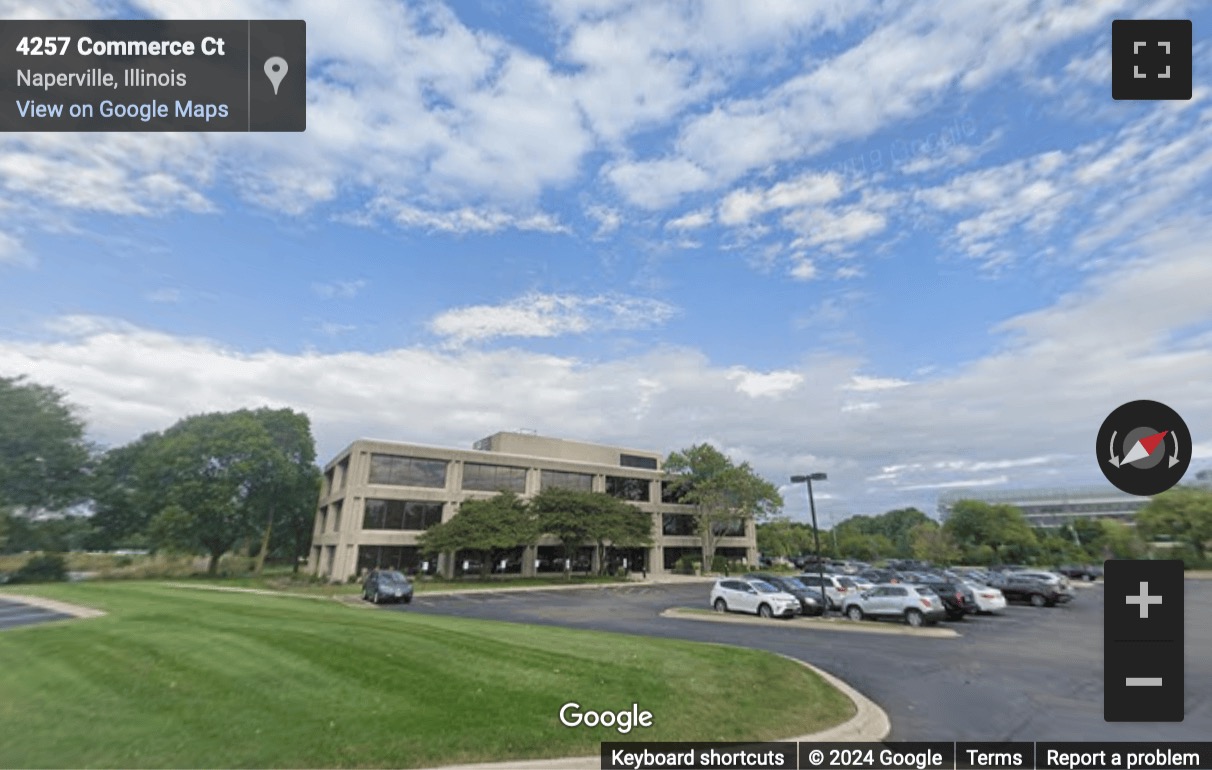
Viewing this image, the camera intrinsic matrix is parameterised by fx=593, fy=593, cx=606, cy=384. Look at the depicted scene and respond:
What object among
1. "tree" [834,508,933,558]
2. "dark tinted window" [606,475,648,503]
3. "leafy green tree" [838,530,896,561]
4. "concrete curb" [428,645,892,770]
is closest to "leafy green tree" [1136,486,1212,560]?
"leafy green tree" [838,530,896,561]

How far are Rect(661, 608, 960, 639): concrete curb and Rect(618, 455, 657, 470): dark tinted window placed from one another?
48681mm

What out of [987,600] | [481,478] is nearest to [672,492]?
[481,478]

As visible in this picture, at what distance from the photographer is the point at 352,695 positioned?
8.13 m

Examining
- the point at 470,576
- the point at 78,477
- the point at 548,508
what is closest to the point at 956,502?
the point at 548,508

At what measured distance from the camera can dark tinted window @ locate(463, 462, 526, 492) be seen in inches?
2020

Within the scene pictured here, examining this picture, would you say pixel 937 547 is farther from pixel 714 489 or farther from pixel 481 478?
pixel 481 478

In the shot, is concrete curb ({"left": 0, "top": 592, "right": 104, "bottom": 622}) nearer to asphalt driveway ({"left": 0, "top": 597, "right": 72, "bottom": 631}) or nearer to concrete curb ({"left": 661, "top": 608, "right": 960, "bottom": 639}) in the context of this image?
asphalt driveway ({"left": 0, "top": 597, "right": 72, "bottom": 631})

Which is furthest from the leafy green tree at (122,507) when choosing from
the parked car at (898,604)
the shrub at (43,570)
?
the parked car at (898,604)

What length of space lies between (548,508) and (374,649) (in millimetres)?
39028

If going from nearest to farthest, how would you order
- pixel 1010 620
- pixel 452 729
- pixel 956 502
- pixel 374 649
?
1. pixel 452 729
2. pixel 374 649
3. pixel 1010 620
4. pixel 956 502

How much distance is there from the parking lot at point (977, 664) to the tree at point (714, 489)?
3449cm

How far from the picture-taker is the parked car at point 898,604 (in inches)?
800

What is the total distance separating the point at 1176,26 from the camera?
430 cm

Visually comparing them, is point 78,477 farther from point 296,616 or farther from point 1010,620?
point 1010,620
